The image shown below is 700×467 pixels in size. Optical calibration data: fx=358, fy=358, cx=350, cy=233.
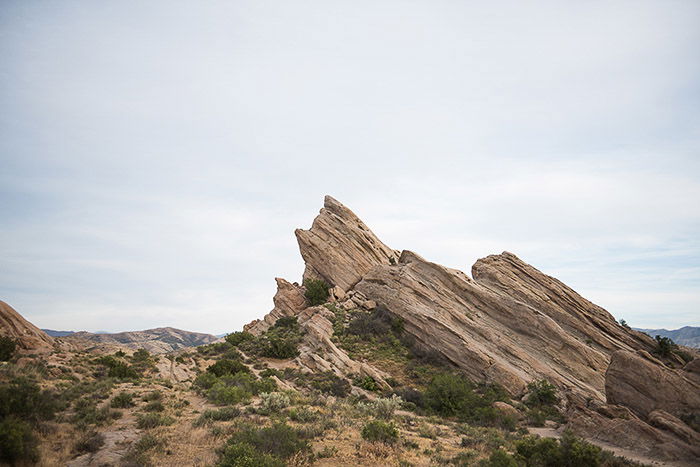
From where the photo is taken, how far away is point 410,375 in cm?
3105

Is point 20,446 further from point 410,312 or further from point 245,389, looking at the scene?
point 410,312

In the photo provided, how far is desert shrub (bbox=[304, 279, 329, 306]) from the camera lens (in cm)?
4597

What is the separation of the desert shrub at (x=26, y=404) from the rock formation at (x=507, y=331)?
63.7 feet

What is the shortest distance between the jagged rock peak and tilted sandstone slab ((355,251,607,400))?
672cm

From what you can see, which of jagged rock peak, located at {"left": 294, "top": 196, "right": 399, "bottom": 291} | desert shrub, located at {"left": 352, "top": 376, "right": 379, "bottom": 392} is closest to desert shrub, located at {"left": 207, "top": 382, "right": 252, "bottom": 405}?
desert shrub, located at {"left": 352, "top": 376, "right": 379, "bottom": 392}

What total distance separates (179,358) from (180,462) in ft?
79.2

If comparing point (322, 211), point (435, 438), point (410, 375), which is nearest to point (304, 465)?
point (435, 438)

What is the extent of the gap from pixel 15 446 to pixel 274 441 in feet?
22.5

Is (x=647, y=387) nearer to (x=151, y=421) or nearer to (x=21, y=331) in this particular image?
(x=151, y=421)

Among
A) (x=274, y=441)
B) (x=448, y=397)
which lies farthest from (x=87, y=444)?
(x=448, y=397)

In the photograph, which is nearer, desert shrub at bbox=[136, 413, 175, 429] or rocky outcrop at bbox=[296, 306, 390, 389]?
desert shrub at bbox=[136, 413, 175, 429]

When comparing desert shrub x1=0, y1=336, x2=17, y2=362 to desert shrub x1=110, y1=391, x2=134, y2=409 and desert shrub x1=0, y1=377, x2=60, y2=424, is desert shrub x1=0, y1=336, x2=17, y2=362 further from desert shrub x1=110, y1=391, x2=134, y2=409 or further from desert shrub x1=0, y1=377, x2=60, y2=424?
desert shrub x1=0, y1=377, x2=60, y2=424

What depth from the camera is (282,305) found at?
47.4 meters

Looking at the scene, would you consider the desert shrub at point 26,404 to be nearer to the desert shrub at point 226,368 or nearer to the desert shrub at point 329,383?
the desert shrub at point 226,368
